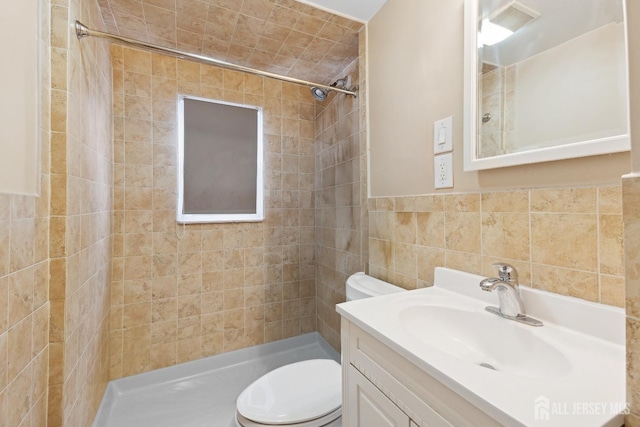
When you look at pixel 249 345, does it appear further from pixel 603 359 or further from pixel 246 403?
pixel 603 359

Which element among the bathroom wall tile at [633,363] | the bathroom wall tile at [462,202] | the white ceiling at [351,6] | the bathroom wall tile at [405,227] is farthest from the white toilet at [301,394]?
the white ceiling at [351,6]

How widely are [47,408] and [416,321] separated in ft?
4.44

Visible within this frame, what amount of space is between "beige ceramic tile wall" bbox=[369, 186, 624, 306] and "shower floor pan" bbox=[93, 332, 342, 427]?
947mm

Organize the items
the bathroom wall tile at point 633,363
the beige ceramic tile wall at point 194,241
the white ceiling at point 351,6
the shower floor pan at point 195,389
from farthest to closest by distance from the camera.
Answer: the beige ceramic tile wall at point 194,241 → the shower floor pan at point 195,389 → the white ceiling at point 351,6 → the bathroom wall tile at point 633,363

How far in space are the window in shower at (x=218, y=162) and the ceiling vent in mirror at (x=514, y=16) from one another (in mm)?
1693

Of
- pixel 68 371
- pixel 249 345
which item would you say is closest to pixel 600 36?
pixel 68 371

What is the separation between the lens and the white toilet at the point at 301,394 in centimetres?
110

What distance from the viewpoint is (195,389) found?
1.81 meters

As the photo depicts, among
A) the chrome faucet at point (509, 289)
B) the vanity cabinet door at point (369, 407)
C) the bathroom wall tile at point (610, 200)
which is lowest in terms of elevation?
the vanity cabinet door at point (369, 407)

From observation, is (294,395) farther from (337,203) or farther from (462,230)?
(337,203)

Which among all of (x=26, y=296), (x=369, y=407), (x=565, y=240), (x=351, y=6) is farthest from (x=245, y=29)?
(x=369, y=407)

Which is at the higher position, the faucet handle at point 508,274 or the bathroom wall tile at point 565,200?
the bathroom wall tile at point 565,200

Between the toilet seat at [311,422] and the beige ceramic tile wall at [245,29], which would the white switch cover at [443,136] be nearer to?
the beige ceramic tile wall at [245,29]

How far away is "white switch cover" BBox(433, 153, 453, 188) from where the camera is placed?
40.7 inches
